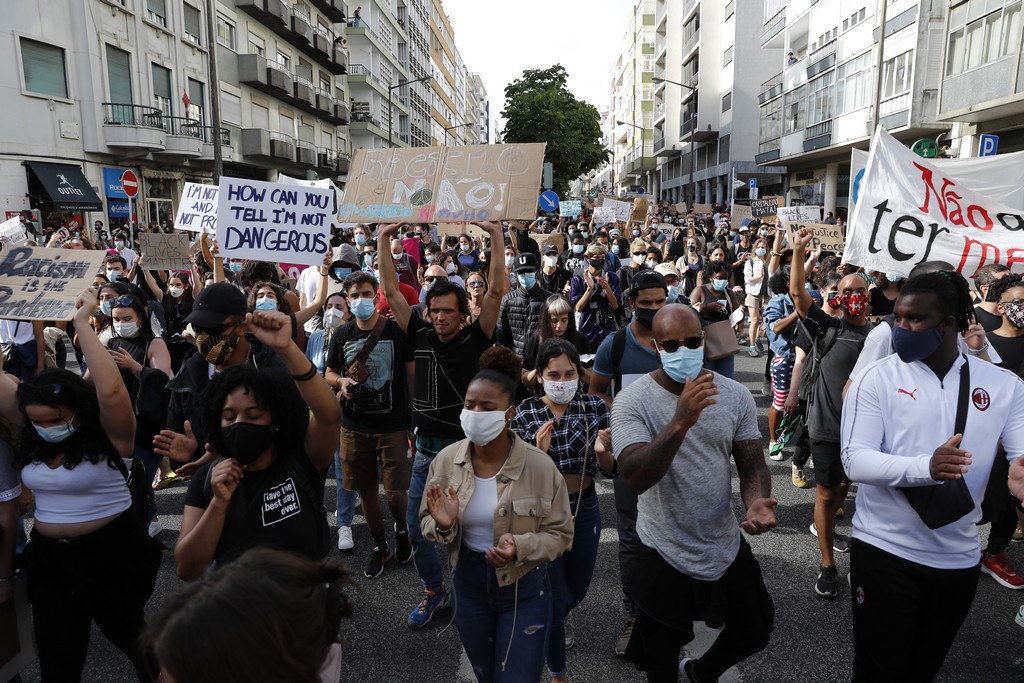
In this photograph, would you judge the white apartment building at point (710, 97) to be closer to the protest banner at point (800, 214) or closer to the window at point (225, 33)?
the window at point (225, 33)

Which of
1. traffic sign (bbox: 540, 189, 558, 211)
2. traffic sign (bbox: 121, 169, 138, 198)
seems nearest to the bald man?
traffic sign (bbox: 121, 169, 138, 198)

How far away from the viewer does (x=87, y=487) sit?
295cm

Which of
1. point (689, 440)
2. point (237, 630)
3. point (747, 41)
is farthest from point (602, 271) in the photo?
point (747, 41)

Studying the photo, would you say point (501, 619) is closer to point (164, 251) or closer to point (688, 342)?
point (688, 342)

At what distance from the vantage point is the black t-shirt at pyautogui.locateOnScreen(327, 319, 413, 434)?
4371 mm

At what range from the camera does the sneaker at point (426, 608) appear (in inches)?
152

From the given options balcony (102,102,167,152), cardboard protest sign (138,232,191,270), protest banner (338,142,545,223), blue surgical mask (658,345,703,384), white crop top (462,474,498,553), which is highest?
balcony (102,102,167,152)

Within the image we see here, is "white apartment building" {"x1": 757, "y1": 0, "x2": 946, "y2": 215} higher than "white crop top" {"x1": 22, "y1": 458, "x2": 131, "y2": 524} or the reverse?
higher

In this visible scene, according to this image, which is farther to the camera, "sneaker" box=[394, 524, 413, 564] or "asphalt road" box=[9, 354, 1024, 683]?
"sneaker" box=[394, 524, 413, 564]

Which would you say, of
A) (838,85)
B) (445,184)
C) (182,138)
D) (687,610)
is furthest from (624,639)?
(838,85)

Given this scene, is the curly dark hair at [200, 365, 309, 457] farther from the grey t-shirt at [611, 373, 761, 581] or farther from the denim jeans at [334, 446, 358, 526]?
the denim jeans at [334, 446, 358, 526]

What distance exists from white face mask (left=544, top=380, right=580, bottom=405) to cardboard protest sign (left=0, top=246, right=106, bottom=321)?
2.39 m

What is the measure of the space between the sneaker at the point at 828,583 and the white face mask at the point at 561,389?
1999mm

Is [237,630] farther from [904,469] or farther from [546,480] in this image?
[904,469]
